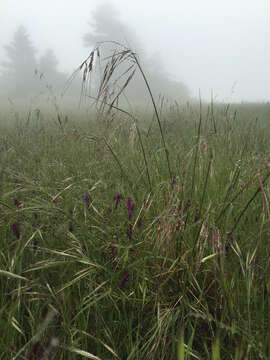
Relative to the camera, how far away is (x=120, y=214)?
5.43 ft

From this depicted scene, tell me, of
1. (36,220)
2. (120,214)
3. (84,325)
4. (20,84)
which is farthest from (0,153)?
(20,84)

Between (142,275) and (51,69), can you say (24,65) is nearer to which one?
(51,69)

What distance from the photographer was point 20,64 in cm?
4169

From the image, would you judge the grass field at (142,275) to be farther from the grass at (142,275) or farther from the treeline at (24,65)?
the treeline at (24,65)

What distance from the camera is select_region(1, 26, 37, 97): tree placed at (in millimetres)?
38125

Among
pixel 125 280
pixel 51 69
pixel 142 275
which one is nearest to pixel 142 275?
pixel 142 275

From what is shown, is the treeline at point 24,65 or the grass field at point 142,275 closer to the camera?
the grass field at point 142,275

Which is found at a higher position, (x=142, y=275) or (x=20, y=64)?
(x=20, y=64)

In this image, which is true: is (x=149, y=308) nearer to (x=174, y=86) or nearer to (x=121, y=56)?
(x=121, y=56)

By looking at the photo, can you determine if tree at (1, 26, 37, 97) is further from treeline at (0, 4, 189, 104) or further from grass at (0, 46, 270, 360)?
grass at (0, 46, 270, 360)

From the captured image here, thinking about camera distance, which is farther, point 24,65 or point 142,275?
point 24,65

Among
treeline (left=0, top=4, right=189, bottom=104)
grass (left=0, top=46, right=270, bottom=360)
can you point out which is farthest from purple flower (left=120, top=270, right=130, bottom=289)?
treeline (left=0, top=4, right=189, bottom=104)

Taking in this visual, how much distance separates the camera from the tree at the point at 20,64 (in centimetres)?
3812

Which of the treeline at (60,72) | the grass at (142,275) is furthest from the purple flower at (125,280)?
the treeline at (60,72)
